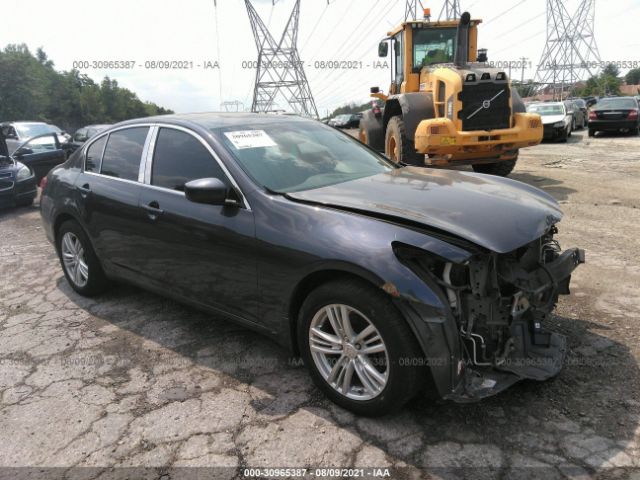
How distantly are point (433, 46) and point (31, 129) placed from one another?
36.4 ft

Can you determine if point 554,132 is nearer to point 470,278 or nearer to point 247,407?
point 470,278

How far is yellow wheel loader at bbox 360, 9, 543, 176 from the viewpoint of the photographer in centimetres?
798

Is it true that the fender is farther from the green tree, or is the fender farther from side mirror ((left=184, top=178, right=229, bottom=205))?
the green tree

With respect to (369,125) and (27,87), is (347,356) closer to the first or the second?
(369,125)

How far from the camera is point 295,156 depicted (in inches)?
140

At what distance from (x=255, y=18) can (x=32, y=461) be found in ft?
173

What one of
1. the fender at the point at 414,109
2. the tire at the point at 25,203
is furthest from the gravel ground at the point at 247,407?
the tire at the point at 25,203

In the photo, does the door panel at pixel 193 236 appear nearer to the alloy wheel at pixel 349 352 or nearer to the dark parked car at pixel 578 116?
the alloy wheel at pixel 349 352

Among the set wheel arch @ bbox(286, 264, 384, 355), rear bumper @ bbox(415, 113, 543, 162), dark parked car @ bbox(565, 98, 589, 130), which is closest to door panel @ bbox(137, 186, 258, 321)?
wheel arch @ bbox(286, 264, 384, 355)

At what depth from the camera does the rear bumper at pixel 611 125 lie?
18.2 meters

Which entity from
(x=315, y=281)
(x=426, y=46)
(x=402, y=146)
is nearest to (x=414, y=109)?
(x=402, y=146)

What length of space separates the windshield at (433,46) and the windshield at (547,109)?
33.0ft

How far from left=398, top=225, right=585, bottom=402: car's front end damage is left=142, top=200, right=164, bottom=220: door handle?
193cm

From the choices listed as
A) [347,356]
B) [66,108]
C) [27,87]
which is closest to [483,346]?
[347,356]
